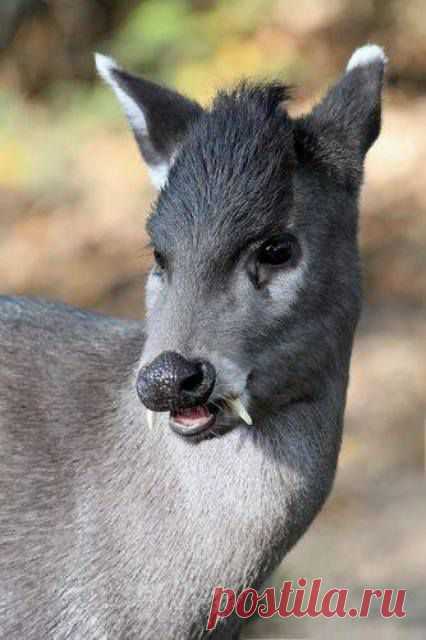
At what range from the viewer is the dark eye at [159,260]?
15.0 ft

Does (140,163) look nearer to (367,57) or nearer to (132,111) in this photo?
(132,111)

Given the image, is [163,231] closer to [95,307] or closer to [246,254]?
[246,254]

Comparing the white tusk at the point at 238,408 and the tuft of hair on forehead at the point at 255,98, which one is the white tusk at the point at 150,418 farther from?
the tuft of hair on forehead at the point at 255,98

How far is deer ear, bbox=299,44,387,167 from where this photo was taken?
4.84 meters

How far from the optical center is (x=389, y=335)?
9641 mm

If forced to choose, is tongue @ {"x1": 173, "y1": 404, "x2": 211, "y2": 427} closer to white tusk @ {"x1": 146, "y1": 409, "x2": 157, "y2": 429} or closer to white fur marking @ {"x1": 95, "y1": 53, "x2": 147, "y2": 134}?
white tusk @ {"x1": 146, "y1": 409, "x2": 157, "y2": 429}

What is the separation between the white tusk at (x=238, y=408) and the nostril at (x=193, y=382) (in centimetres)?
19

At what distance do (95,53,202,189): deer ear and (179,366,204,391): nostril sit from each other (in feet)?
3.52

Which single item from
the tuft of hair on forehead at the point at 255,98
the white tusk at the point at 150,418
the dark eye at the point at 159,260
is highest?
the tuft of hair on forehead at the point at 255,98

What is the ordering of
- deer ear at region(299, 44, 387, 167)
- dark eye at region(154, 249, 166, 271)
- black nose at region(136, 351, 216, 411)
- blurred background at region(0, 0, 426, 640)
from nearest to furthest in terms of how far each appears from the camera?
1. black nose at region(136, 351, 216, 411)
2. dark eye at region(154, 249, 166, 271)
3. deer ear at region(299, 44, 387, 167)
4. blurred background at region(0, 0, 426, 640)

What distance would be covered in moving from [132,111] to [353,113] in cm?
77

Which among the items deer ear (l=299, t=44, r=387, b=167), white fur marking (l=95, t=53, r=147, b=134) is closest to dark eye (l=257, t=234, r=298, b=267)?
deer ear (l=299, t=44, r=387, b=167)

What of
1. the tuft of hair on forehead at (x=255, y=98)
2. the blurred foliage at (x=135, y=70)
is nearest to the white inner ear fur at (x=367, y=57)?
the tuft of hair on forehead at (x=255, y=98)

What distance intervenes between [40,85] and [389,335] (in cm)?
415
